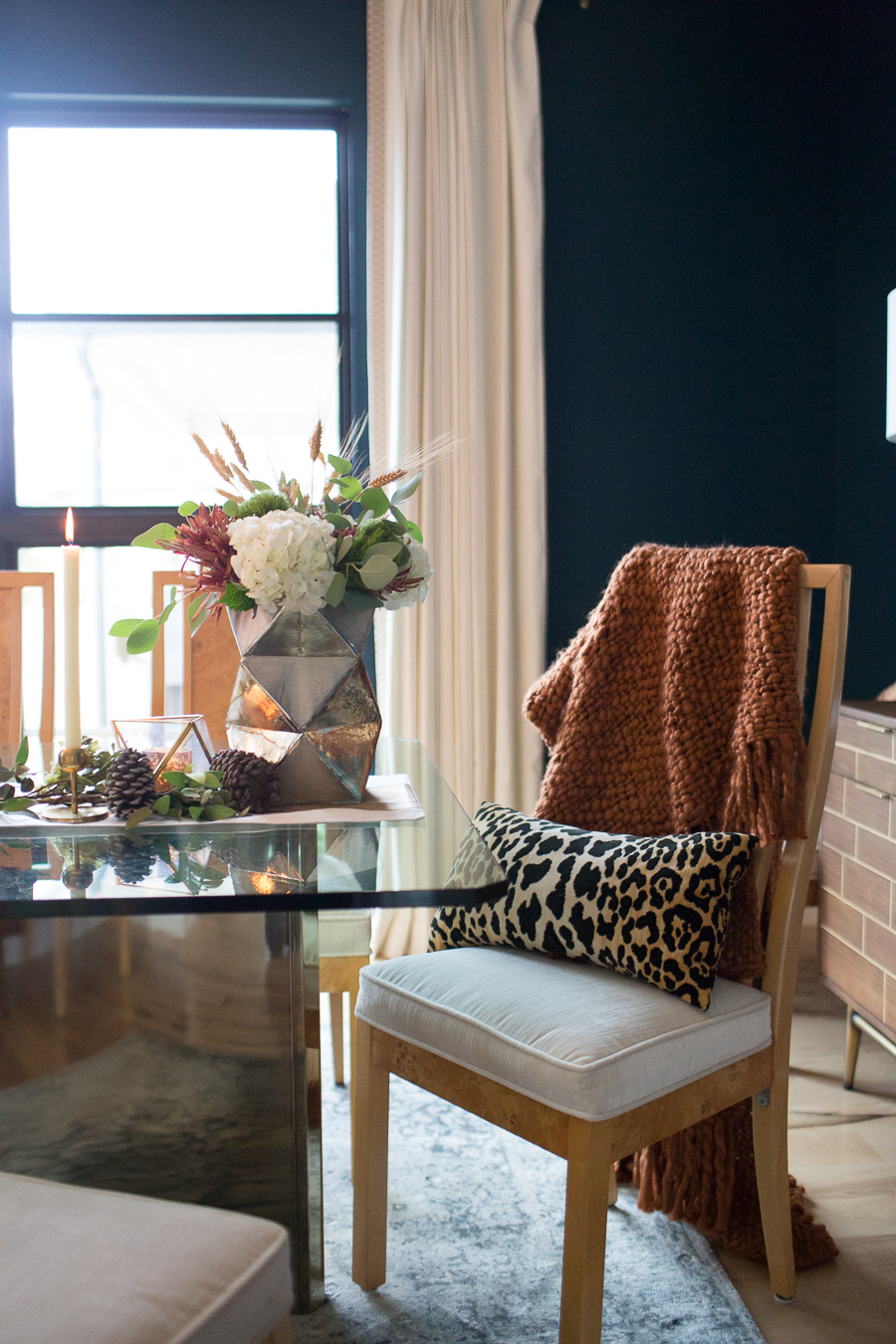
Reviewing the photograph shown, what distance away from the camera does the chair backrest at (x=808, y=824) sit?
133cm

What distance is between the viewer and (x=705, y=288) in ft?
9.71

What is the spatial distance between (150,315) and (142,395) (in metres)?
0.24

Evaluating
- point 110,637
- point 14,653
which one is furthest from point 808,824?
point 110,637

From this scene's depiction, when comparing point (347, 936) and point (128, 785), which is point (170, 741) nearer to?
point (128, 785)

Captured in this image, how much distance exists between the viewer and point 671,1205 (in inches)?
59.9

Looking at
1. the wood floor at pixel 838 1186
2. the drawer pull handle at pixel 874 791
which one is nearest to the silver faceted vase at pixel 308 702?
the wood floor at pixel 838 1186

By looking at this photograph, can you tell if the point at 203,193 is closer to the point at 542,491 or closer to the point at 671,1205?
the point at 542,491

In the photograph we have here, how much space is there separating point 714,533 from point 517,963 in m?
2.00

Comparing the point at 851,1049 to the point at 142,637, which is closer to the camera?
the point at 142,637

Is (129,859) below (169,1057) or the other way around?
the other way around

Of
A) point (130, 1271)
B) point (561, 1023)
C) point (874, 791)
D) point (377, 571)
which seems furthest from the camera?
point (874, 791)

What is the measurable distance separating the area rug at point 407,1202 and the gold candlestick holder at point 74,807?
0.87 ft

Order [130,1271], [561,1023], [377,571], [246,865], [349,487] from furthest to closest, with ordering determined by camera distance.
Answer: [349,487] < [377,571] < [561,1023] < [246,865] < [130,1271]

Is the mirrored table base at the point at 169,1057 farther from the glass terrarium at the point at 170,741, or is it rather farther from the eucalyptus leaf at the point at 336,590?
the eucalyptus leaf at the point at 336,590
